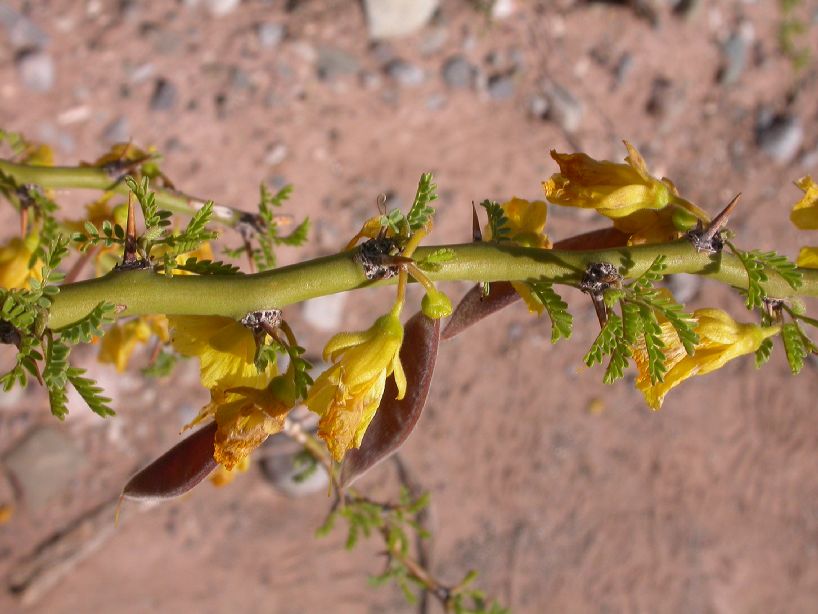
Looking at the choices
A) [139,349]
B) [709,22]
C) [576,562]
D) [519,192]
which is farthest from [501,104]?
[576,562]

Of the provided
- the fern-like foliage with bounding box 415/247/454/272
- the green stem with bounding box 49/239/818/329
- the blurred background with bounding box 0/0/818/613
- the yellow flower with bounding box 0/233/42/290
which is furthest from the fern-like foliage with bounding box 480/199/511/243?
the blurred background with bounding box 0/0/818/613

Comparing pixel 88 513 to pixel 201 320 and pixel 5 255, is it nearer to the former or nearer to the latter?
pixel 5 255

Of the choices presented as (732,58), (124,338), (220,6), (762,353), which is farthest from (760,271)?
(732,58)

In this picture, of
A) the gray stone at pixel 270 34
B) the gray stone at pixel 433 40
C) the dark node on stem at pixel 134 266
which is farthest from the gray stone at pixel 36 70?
the dark node on stem at pixel 134 266

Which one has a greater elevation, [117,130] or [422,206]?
[422,206]

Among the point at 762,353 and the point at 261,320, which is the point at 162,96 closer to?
the point at 261,320

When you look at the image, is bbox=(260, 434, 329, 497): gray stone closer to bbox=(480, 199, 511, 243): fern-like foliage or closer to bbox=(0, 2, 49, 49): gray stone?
bbox=(0, 2, 49, 49): gray stone
